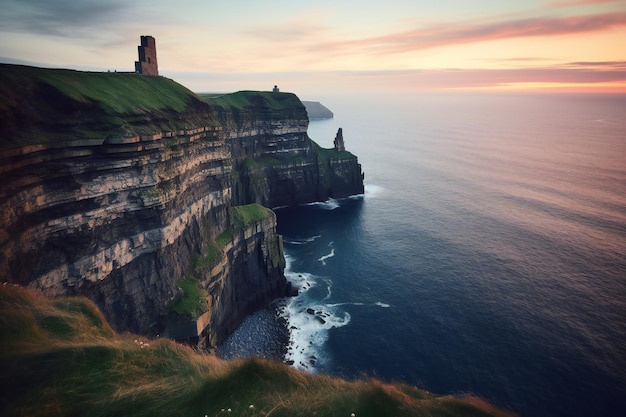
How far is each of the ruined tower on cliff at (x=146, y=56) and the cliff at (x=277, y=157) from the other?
33.1 meters

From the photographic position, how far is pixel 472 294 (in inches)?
2344

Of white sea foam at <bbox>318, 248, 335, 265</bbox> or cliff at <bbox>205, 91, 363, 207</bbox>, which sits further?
cliff at <bbox>205, 91, 363, 207</bbox>

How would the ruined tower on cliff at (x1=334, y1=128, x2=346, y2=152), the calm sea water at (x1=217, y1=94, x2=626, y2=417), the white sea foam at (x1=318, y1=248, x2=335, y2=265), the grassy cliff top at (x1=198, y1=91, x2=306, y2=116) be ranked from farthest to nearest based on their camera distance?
the ruined tower on cliff at (x1=334, y1=128, x2=346, y2=152)
the grassy cliff top at (x1=198, y1=91, x2=306, y2=116)
the white sea foam at (x1=318, y1=248, x2=335, y2=265)
the calm sea water at (x1=217, y1=94, x2=626, y2=417)

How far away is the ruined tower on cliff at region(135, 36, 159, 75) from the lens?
57000 mm

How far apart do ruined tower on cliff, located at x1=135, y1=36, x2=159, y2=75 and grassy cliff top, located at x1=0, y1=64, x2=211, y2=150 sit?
14.5m

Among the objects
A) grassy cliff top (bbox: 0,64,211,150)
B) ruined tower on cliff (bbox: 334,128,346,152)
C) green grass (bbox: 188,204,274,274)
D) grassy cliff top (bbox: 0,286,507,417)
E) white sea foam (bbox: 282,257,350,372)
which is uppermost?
grassy cliff top (bbox: 0,64,211,150)

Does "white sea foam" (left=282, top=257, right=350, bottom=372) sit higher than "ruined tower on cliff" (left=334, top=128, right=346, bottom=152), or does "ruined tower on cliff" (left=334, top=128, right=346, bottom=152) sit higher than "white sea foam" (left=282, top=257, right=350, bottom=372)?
"ruined tower on cliff" (left=334, top=128, right=346, bottom=152)

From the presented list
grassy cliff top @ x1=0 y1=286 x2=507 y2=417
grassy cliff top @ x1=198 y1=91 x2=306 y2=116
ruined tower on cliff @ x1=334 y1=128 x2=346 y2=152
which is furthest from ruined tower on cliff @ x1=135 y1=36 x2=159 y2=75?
ruined tower on cliff @ x1=334 y1=128 x2=346 y2=152

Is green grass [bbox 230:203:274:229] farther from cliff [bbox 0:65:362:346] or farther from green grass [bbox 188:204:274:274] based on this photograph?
cliff [bbox 0:65:362:346]

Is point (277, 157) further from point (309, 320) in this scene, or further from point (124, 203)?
point (124, 203)

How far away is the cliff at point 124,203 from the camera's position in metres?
27.9

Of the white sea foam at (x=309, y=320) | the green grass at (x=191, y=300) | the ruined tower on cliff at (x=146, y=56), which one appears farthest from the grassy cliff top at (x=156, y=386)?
the ruined tower on cliff at (x=146, y=56)

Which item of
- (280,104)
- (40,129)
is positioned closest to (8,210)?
(40,129)

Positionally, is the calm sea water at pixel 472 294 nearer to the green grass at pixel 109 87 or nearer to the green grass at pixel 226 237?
the green grass at pixel 226 237
